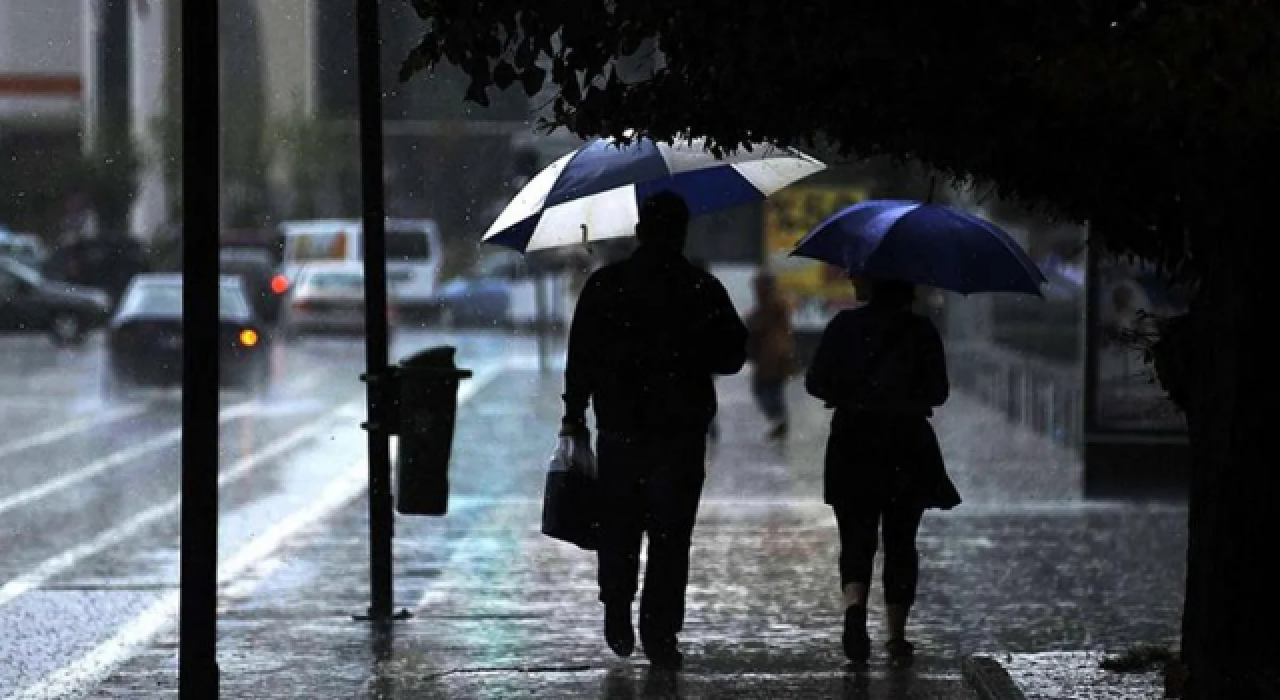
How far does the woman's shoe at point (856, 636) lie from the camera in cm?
980

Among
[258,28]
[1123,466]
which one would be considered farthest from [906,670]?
[258,28]

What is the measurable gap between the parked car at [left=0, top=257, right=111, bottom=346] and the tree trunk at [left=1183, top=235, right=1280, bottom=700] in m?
37.7

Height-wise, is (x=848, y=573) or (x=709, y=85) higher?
Result: (x=709, y=85)

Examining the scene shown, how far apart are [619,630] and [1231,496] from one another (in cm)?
278

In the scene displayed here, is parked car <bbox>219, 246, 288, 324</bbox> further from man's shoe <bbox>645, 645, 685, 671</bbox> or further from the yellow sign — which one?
man's shoe <bbox>645, 645, 685, 671</bbox>

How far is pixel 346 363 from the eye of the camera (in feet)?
131

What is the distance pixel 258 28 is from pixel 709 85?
44878 millimetres

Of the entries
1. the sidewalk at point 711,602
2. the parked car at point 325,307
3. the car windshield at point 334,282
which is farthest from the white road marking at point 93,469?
the car windshield at point 334,282

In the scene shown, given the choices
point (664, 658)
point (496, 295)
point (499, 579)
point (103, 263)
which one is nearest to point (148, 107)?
point (103, 263)

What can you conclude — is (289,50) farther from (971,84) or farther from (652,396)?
(971,84)

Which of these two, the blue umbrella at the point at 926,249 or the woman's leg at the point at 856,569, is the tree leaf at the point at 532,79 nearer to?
the blue umbrella at the point at 926,249

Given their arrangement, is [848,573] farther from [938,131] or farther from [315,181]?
[315,181]

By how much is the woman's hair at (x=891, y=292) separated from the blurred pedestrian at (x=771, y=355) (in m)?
12.2

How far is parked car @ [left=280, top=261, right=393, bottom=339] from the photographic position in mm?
48281
